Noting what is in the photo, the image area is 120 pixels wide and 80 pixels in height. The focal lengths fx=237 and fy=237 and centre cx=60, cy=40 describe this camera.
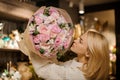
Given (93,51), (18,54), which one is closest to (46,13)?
(93,51)

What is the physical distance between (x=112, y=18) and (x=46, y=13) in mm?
3210

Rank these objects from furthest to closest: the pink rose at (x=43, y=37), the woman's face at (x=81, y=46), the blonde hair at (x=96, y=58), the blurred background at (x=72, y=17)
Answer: the blurred background at (x=72, y=17) → the woman's face at (x=81, y=46) → the blonde hair at (x=96, y=58) → the pink rose at (x=43, y=37)

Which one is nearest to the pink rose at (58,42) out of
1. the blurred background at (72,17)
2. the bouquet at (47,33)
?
the bouquet at (47,33)

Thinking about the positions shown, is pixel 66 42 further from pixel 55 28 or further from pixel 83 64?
pixel 83 64

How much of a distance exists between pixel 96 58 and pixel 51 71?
34cm

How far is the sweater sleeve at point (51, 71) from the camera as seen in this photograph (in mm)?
1562

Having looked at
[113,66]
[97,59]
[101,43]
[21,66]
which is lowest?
[113,66]

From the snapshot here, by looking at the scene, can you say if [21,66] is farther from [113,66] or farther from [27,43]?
[113,66]

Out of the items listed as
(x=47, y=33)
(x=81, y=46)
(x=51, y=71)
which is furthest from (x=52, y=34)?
(x=81, y=46)

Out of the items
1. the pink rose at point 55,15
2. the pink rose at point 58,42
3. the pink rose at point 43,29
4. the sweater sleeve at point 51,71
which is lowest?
the sweater sleeve at point 51,71

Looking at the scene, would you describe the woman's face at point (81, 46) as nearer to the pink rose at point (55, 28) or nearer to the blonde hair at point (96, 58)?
the blonde hair at point (96, 58)

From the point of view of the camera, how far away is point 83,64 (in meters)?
1.73

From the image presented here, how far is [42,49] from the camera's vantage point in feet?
4.88

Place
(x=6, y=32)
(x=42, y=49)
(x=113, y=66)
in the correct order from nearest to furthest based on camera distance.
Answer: (x=42, y=49)
(x=6, y=32)
(x=113, y=66)
